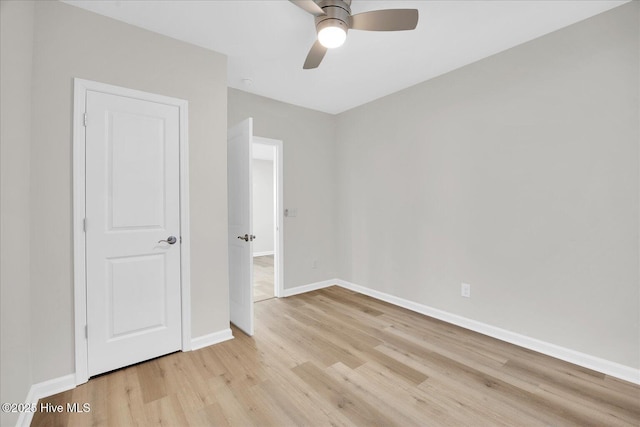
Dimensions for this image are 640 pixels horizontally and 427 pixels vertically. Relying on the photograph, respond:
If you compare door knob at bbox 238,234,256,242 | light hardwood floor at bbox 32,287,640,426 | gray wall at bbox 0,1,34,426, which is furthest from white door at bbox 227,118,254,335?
gray wall at bbox 0,1,34,426

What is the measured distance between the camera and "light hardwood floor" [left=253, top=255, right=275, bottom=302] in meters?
4.08

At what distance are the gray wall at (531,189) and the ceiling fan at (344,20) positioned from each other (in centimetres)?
143

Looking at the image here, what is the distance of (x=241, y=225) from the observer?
294 centimetres

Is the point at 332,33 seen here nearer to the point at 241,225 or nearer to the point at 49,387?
the point at 241,225

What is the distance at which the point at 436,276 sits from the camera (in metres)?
3.22

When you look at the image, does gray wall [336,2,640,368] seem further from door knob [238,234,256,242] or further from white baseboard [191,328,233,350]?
white baseboard [191,328,233,350]

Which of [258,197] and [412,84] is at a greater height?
[412,84]

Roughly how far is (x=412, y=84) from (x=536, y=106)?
135cm

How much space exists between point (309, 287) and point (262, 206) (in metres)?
4.00

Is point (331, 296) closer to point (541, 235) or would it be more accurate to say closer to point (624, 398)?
point (541, 235)

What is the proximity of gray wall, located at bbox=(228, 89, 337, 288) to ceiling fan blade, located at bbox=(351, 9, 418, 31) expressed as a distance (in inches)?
80.6

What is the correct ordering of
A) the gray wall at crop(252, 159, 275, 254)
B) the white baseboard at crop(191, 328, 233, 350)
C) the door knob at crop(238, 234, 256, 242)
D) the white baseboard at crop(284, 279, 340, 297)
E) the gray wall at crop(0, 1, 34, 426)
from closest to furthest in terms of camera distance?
the gray wall at crop(0, 1, 34, 426) → the white baseboard at crop(191, 328, 233, 350) → the door knob at crop(238, 234, 256, 242) → the white baseboard at crop(284, 279, 340, 297) → the gray wall at crop(252, 159, 275, 254)

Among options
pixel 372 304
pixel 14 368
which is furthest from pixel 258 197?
pixel 14 368

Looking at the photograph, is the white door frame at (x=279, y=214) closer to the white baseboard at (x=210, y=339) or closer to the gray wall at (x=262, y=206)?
the white baseboard at (x=210, y=339)
